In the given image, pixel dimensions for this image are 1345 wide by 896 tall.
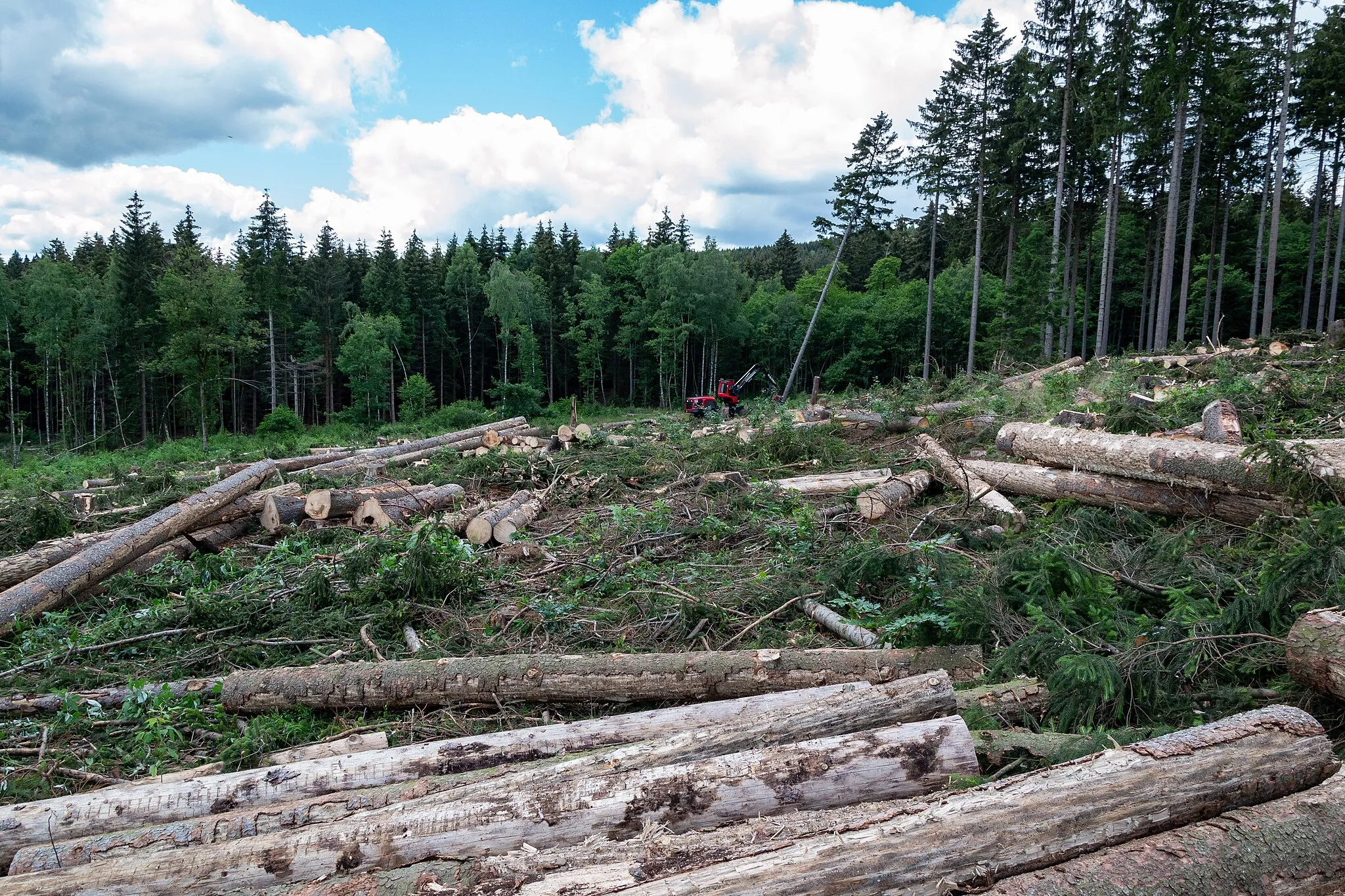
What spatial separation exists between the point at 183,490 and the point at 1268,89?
36591 millimetres

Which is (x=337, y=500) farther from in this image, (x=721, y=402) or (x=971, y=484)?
(x=721, y=402)

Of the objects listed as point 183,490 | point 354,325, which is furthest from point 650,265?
point 183,490

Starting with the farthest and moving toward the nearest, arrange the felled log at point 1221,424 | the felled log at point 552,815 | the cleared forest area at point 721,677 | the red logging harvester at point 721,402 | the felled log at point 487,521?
the red logging harvester at point 721,402
the felled log at point 487,521
the felled log at point 1221,424
the felled log at point 552,815
the cleared forest area at point 721,677

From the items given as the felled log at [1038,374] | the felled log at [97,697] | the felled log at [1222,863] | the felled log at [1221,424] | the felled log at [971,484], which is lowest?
the felled log at [97,697]

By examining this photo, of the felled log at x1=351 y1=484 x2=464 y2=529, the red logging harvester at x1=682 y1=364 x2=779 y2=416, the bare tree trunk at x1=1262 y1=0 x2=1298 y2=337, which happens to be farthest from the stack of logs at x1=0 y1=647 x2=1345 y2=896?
the bare tree trunk at x1=1262 y1=0 x2=1298 y2=337

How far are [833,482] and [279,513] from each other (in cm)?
715

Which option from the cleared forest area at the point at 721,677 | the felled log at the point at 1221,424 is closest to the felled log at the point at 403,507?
the cleared forest area at the point at 721,677

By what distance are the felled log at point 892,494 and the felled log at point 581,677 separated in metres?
3.54

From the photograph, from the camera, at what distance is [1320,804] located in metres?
2.22

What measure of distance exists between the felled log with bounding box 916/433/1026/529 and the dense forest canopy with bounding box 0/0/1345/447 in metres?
15.0

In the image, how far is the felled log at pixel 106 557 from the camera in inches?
241

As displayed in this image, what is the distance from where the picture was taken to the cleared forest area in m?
2.16

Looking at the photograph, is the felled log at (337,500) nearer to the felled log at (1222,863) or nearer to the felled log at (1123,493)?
the felled log at (1123,493)

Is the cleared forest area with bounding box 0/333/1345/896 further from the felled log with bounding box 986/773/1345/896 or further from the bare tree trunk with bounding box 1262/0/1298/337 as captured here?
the bare tree trunk with bounding box 1262/0/1298/337
